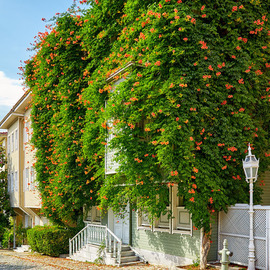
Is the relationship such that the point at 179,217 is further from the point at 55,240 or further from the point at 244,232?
the point at 55,240

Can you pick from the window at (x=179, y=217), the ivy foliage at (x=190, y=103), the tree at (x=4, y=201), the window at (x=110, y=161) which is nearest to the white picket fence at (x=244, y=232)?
the ivy foliage at (x=190, y=103)

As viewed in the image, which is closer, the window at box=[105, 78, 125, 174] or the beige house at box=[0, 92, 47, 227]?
the window at box=[105, 78, 125, 174]

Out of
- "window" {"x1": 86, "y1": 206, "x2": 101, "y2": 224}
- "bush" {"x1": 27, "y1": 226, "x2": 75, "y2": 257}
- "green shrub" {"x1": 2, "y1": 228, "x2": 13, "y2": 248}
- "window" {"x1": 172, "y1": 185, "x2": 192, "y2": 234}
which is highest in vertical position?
"window" {"x1": 172, "y1": 185, "x2": 192, "y2": 234}

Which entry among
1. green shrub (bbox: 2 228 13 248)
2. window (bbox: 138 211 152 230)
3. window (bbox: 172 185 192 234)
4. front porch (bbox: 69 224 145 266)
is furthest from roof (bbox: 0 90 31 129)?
window (bbox: 172 185 192 234)

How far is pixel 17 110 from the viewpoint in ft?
95.0

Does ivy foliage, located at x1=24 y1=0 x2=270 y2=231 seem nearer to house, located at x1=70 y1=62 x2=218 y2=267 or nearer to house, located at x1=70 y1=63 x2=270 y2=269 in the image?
house, located at x1=70 y1=63 x2=270 y2=269

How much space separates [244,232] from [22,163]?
21.5m

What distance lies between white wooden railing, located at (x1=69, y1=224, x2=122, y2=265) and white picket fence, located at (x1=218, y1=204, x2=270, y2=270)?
4547 mm

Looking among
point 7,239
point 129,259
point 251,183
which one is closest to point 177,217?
point 129,259

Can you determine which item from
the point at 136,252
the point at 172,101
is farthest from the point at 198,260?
the point at 172,101

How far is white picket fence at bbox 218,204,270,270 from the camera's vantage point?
10.8 m

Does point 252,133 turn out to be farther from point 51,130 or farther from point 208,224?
point 51,130

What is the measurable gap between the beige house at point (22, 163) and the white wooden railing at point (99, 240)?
257 inches

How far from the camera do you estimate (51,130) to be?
21375mm
